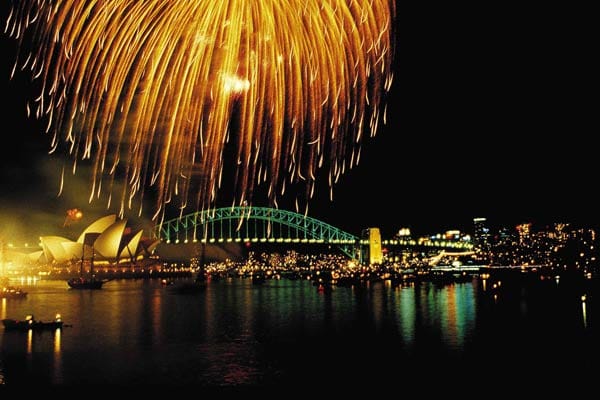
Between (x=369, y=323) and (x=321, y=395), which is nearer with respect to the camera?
(x=321, y=395)

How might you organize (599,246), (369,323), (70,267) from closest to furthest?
(369,323) → (599,246) → (70,267)

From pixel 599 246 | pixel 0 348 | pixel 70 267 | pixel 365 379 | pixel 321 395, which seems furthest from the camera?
pixel 70 267

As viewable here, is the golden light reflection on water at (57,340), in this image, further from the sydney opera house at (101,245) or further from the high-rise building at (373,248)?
the high-rise building at (373,248)

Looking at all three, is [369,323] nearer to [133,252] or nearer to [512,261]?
[133,252]

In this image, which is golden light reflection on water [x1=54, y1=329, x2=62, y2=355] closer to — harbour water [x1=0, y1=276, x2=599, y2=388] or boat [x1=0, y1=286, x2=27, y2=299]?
harbour water [x1=0, y1=276, x2=599, y2=388]

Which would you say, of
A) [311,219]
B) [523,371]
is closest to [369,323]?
[523,371]

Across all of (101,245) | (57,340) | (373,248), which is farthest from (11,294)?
(373,248)

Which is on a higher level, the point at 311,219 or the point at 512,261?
the point at 311,219
